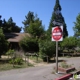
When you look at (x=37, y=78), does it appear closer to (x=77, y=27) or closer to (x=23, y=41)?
(x=23, y=41)

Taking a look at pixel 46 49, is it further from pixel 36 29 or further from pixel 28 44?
pixel 36 29

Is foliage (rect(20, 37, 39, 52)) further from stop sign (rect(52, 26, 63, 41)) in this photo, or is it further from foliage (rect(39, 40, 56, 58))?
stop sign (rect(52, 26, 63, 41))

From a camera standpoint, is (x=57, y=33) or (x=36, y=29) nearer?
(x=57, y=33)

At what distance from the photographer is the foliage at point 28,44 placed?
3022 cm

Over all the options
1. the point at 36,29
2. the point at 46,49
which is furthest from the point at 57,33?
the point at 36,29

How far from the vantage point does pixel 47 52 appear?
Answer: 1972 centimetres

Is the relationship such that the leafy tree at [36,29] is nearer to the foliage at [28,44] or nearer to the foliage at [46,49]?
the foliage at [28,44]

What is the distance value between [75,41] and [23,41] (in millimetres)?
10446

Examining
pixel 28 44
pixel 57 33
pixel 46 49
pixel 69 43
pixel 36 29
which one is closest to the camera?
pixel 57 33

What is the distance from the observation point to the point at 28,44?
99.5 feet

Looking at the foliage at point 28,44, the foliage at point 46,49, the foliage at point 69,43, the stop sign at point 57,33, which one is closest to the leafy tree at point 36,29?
the foliage at point 28,44

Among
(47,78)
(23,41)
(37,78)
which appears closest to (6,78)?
(37,78)

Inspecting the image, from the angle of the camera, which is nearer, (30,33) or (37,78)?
(37,78)

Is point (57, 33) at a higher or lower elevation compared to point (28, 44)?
lower
